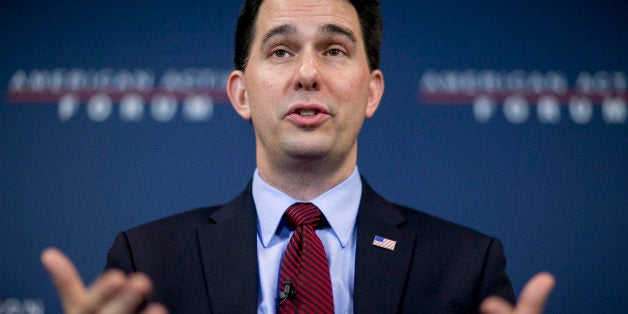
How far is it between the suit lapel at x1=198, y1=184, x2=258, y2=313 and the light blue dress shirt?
48 millimetres

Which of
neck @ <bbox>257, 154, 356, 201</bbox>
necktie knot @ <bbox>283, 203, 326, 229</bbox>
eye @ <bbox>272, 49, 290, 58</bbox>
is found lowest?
necktie knot @ <bbox>283, 203, 326, 229</bbox>

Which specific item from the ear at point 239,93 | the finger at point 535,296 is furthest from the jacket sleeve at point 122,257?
the finger at point 535,296

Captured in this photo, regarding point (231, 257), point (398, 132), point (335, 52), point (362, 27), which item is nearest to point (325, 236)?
point (231, 257)

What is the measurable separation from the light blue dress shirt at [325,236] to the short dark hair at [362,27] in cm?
51

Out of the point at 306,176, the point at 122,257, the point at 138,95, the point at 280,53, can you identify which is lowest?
the point at 122,257

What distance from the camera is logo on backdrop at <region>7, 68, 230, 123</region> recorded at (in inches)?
118

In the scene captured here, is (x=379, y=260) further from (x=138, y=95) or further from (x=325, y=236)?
(x=138, y=95)

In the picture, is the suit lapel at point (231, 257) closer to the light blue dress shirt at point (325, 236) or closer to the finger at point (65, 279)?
the light blue dress shirt at point (325, 236)

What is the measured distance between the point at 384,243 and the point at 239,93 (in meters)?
0.84

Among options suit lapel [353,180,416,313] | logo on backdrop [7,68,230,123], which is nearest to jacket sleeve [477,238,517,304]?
suit lapel [353,180,416,313]

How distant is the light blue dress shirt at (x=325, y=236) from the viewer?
1.90 metres

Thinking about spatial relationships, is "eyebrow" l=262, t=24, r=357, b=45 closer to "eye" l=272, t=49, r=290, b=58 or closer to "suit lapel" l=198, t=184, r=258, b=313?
"eye" l=272, t=49, r=290, b=58

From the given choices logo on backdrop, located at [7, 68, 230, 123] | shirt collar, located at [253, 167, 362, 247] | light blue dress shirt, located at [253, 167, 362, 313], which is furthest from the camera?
logo on backdrop, located at [7, 68, 230, 123]

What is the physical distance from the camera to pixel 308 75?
194 cm
